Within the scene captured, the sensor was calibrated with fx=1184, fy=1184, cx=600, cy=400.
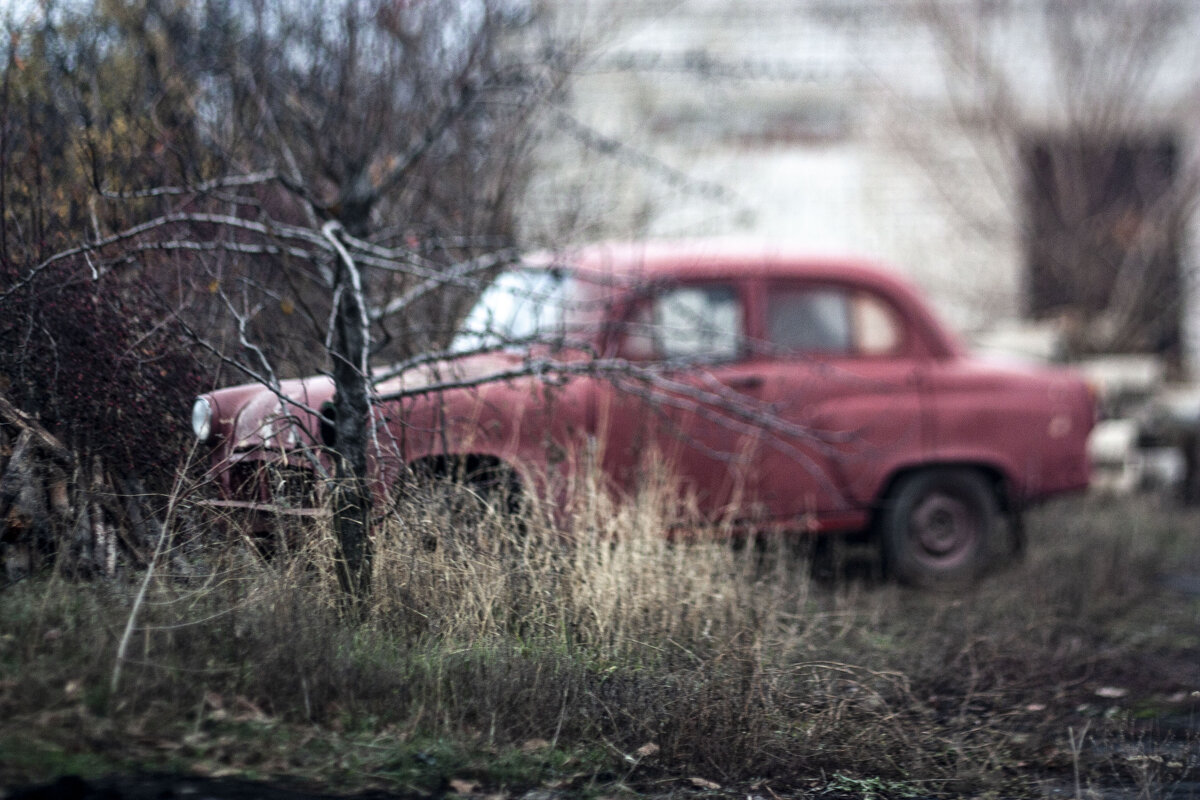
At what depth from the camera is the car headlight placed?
4.28 meters

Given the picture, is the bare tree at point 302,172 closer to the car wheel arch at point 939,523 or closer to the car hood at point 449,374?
the car hood at point 449,374

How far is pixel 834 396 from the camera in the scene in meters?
6.26

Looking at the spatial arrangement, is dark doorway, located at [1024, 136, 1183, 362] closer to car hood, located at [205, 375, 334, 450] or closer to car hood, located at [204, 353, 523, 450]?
car hood, located at [204, 353, 523, 450]

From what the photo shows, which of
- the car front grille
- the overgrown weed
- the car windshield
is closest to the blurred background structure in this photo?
the car windshield

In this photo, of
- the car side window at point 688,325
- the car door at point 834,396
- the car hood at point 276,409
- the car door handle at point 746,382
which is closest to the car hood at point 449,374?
the car hood at point 276,409

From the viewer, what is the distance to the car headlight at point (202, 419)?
14.0 ft

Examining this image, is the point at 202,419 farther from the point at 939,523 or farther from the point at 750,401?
the point at 939,523

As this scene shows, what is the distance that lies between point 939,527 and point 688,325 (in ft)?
6.19

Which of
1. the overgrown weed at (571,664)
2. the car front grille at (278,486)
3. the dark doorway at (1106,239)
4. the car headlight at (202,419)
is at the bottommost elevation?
the overgrown weed at (571,664)

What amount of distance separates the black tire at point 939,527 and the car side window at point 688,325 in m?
1.29

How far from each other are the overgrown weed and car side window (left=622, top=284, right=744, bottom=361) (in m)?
1.00

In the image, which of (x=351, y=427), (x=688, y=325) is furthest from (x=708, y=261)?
(x=351, y=427)

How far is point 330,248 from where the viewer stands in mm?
5023

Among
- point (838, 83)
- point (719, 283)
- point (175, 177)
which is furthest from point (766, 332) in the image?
point (838, 83)
